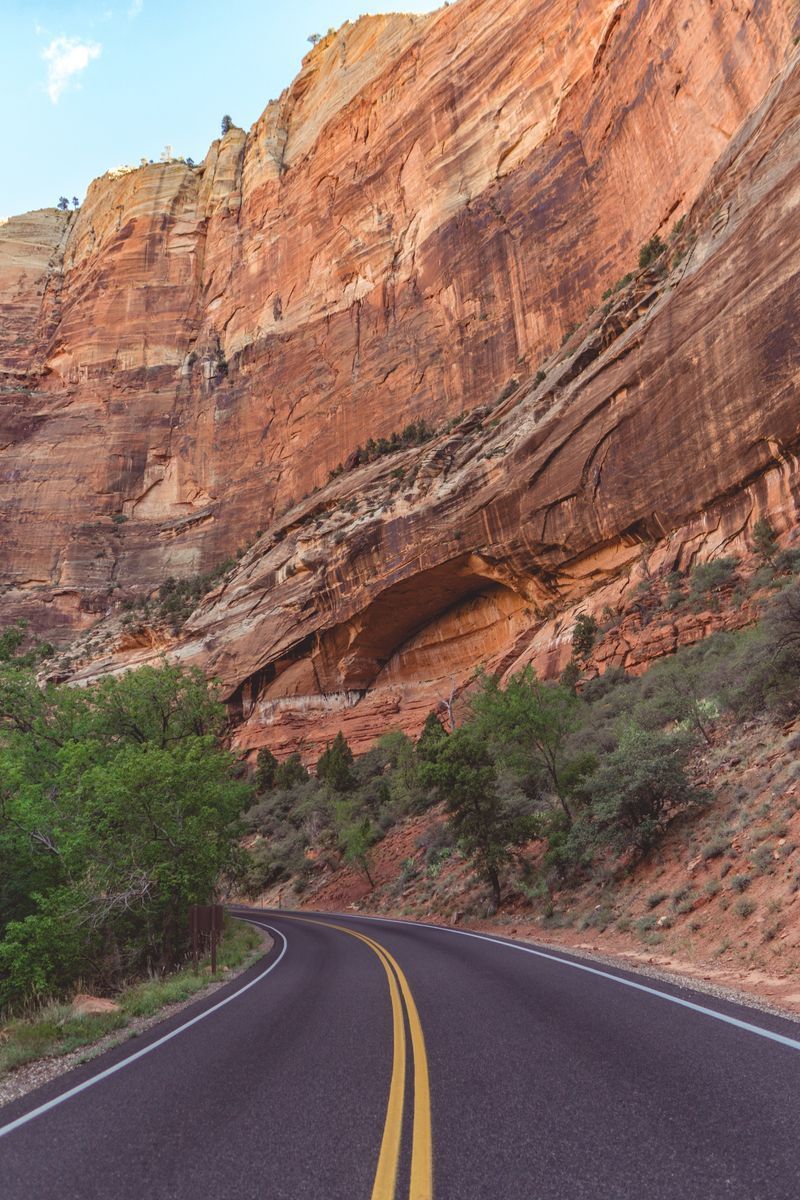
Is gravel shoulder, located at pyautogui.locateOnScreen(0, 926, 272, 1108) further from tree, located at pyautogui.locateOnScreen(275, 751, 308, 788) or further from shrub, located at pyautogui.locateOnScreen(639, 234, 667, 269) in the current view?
shrub, located at pyautogui.locateOnScreen(639, 234, 667, 269)

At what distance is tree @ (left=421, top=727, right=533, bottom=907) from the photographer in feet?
57.2

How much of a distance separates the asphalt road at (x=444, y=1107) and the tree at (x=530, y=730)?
10944 millimetres

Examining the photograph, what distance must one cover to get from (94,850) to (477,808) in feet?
32.1

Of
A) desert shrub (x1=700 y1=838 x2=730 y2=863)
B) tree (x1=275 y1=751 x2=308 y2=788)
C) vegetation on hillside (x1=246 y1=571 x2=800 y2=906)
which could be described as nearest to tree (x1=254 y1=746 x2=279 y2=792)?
tree (x1=275 y1=751 x2=308 y2=788)

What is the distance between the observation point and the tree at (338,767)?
36.2 m

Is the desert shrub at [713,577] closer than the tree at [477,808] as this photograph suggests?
No

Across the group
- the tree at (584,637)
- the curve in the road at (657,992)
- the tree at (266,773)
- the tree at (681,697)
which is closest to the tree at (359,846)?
the tree at (584,637)

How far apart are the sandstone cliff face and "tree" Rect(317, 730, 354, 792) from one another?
4139 mm

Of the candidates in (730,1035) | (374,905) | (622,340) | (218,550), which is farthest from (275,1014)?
(218,550)

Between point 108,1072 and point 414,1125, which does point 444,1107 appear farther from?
point 108,1072

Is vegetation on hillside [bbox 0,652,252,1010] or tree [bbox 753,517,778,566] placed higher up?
tree [bbox 753,517,778,566]

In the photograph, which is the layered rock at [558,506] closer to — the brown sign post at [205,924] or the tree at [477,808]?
the tree at [477,808]

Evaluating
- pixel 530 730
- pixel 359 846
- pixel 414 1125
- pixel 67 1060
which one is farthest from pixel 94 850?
pixel 359 846

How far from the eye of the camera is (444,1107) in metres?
3.95
